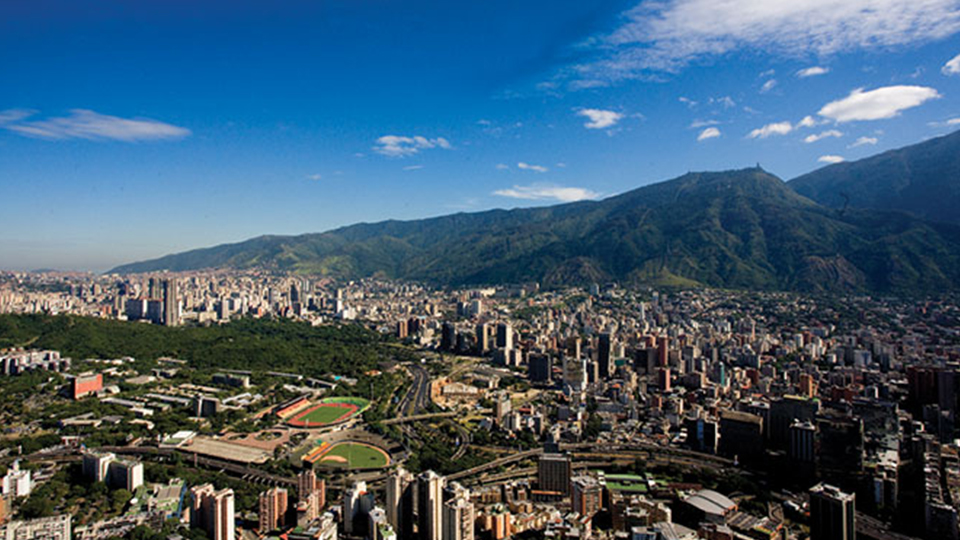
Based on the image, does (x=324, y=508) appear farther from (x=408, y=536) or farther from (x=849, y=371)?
(x=849, y=371)

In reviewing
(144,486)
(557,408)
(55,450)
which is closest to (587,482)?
(557,408)

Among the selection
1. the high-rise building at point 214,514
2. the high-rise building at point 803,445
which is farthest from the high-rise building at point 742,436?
the high-rise building at point 214,514

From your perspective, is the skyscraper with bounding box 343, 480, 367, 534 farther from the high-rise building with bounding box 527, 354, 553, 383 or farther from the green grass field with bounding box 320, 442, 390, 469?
the high-rise building with bounding box 527, 354, 553, 383

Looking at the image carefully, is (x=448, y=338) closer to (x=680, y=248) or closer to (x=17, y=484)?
(x=17, y=484)

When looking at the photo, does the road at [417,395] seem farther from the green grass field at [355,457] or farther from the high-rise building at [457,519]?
the high-rise building at [457,519]

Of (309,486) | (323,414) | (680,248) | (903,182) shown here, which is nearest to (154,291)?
(323,414)

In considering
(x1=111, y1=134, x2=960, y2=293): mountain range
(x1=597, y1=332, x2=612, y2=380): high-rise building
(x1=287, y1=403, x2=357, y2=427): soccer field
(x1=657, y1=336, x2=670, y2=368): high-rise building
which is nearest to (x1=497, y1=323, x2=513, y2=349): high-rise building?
(x1=597, y1=332, x2=612, y2=380): high-rise building
